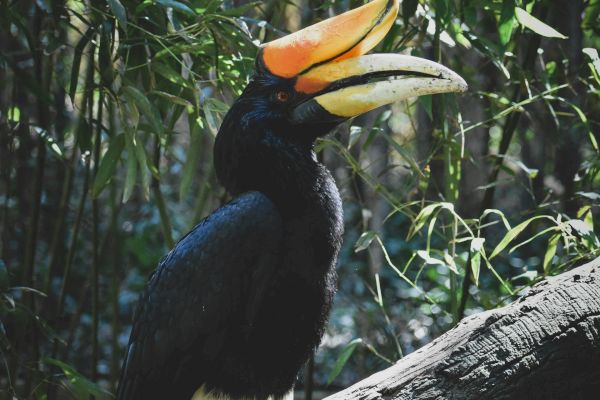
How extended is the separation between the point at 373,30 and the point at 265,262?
83 centimetres

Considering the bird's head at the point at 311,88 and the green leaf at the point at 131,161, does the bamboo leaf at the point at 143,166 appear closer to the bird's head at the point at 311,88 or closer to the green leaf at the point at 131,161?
the green leaf at the point at 131,161

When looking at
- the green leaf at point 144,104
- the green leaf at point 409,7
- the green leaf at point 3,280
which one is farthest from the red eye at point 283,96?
the green leaf at point 3,280

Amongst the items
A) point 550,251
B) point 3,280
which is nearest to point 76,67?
point 3,280

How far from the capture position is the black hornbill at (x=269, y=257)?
2.80 meters

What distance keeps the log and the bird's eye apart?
3.49ft

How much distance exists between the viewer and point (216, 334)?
2799mm

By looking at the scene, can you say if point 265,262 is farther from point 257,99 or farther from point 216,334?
point 257,99

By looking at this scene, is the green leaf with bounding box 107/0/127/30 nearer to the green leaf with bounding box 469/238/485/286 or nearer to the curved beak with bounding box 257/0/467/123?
the curved beak with bounding box 257/0/467/123

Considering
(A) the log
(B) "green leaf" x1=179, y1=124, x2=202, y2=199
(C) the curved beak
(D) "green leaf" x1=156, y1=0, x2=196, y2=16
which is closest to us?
(A) the log

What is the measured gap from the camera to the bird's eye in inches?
118

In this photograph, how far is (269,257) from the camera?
110 inches

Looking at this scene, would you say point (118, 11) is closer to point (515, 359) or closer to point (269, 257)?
point (269, 257)

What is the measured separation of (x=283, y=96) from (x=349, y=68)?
25 cm

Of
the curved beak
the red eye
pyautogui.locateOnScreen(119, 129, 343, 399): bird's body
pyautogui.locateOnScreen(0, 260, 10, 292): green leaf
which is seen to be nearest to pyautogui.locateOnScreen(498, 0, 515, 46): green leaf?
the curved beak
